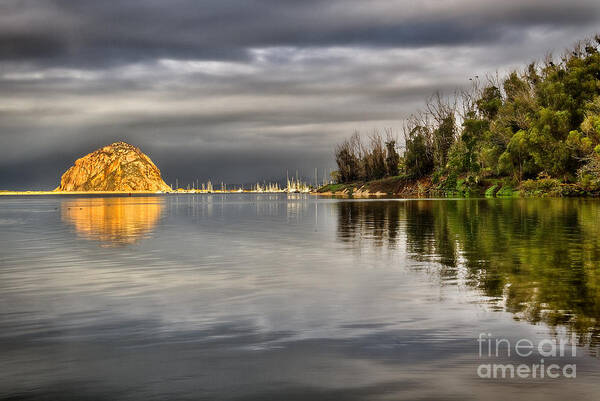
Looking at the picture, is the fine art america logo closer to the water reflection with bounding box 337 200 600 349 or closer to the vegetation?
the water reflection with bounding box 337 200 600 349

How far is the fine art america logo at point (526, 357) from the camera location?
659 centimetres

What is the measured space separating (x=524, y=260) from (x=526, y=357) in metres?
10.4

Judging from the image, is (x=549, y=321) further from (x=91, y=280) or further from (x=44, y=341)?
(x=91, y=280)

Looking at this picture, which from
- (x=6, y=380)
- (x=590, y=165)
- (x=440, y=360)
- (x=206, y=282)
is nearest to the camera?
(x=6, y=380)

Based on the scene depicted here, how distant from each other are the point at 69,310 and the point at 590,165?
67855mm

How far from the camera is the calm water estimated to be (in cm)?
632

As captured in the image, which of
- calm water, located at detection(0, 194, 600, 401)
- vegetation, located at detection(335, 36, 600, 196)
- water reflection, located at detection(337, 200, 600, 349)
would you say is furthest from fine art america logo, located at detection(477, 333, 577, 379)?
vegetation, located at detection(335, 36, 600, 196)

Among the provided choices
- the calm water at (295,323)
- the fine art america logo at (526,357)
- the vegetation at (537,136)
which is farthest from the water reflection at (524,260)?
the vegetation at (537,136)

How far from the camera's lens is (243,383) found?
637 cm

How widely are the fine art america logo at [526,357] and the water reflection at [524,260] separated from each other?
63 centimetres

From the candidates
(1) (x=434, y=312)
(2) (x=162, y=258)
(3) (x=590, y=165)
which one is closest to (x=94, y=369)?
(1) (x=434, y=312)

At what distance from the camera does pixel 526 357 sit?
23.6 feet

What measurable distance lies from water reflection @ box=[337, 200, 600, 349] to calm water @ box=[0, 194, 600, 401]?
0.08m

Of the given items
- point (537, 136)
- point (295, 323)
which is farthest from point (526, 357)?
point (537, 136)
